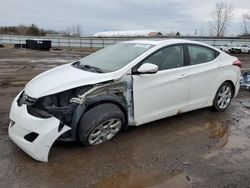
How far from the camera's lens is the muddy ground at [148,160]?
3.43m

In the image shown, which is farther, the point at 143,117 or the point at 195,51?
the point at 195,51

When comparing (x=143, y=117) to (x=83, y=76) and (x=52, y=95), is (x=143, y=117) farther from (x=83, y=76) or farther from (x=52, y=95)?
(x=52, y=95)

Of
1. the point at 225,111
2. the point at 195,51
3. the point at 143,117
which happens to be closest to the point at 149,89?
the point at 143,117

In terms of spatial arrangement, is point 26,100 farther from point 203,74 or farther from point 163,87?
point 203,74

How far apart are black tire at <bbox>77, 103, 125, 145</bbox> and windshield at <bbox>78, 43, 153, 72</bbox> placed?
0.65 metres

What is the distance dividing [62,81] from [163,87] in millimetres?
1658

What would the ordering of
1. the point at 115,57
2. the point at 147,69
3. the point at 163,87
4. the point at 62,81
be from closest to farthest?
the point at 62,81 < the point at 147,69 < the point at 163,87 < the point at 115,57

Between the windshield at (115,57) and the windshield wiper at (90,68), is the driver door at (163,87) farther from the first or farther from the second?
the windshield wiper at (90,68)

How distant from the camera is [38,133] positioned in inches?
145

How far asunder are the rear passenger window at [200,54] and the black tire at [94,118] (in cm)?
197

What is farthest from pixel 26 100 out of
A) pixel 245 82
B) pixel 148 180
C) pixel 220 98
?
pixel 245 82

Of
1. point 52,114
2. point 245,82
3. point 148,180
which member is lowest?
point 148,180

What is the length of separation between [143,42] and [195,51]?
1.04 m

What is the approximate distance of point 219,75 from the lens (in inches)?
229
